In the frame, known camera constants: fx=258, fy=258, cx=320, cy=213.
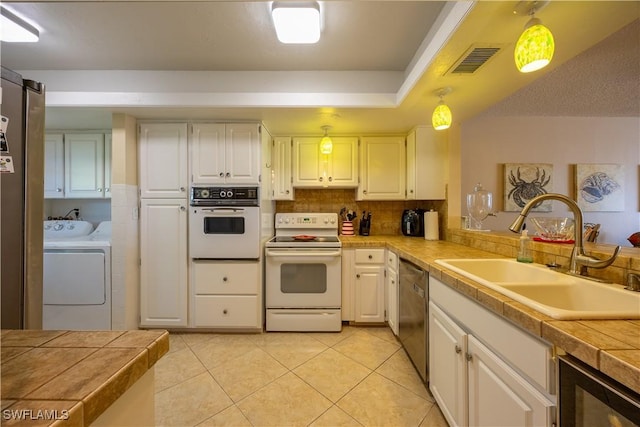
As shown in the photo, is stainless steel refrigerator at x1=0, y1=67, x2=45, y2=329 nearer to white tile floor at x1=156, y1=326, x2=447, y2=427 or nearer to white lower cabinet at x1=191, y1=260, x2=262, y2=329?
white tile floor at x1=156, y1=326, x2=447, y2=427

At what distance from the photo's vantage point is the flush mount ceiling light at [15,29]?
148 cm

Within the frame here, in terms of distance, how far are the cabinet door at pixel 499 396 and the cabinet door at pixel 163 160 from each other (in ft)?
8.18

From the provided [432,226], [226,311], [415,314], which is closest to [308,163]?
[432,226]

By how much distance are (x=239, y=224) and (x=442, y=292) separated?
1777mm

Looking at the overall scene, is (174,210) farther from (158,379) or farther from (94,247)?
(158,379)

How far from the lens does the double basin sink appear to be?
0.78m

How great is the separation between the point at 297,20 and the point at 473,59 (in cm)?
101

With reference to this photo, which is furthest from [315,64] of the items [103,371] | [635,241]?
[635,241]

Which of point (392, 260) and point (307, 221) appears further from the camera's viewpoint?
point (307, 221)

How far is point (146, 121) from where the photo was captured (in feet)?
7.93

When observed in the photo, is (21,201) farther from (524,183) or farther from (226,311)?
(524,183)

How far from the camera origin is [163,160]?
95.3 inches

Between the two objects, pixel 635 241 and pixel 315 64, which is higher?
pixel 315 64

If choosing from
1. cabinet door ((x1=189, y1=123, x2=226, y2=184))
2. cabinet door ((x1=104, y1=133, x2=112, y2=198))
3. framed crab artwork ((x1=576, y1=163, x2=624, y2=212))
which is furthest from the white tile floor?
framed crab artwork ((x1=576, y1=163, x2=624, y2=212))
